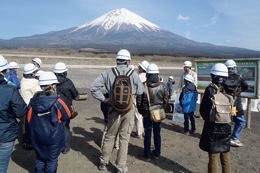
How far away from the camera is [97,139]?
4.56 metres

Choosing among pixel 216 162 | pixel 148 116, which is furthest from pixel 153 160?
pixel 216 162

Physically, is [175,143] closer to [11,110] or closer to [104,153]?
[104,153]

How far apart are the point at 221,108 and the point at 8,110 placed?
289cm

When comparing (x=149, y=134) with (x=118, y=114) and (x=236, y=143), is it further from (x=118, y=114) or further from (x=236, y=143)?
(x=236, y=143)

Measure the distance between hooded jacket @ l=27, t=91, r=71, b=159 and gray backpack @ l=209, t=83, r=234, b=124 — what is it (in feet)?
6.96

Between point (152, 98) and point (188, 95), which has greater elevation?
point (152, 98)

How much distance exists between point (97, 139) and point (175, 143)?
1.92m

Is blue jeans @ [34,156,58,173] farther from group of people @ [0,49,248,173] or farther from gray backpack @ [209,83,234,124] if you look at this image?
gray backpack @ [209,83,234,124]

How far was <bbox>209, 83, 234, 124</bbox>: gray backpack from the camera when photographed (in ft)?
8.46

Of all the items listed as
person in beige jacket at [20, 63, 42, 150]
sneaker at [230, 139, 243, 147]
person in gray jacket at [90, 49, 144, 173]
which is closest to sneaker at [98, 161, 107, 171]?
person in gray jacket at [90, 49, 144, 173]

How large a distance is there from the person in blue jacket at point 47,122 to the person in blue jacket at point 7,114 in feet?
0.54

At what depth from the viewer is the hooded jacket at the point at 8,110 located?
7.65ft

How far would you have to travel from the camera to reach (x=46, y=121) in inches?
96.7

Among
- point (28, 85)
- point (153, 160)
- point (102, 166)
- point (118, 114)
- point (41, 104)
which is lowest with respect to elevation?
point (153, 160)
